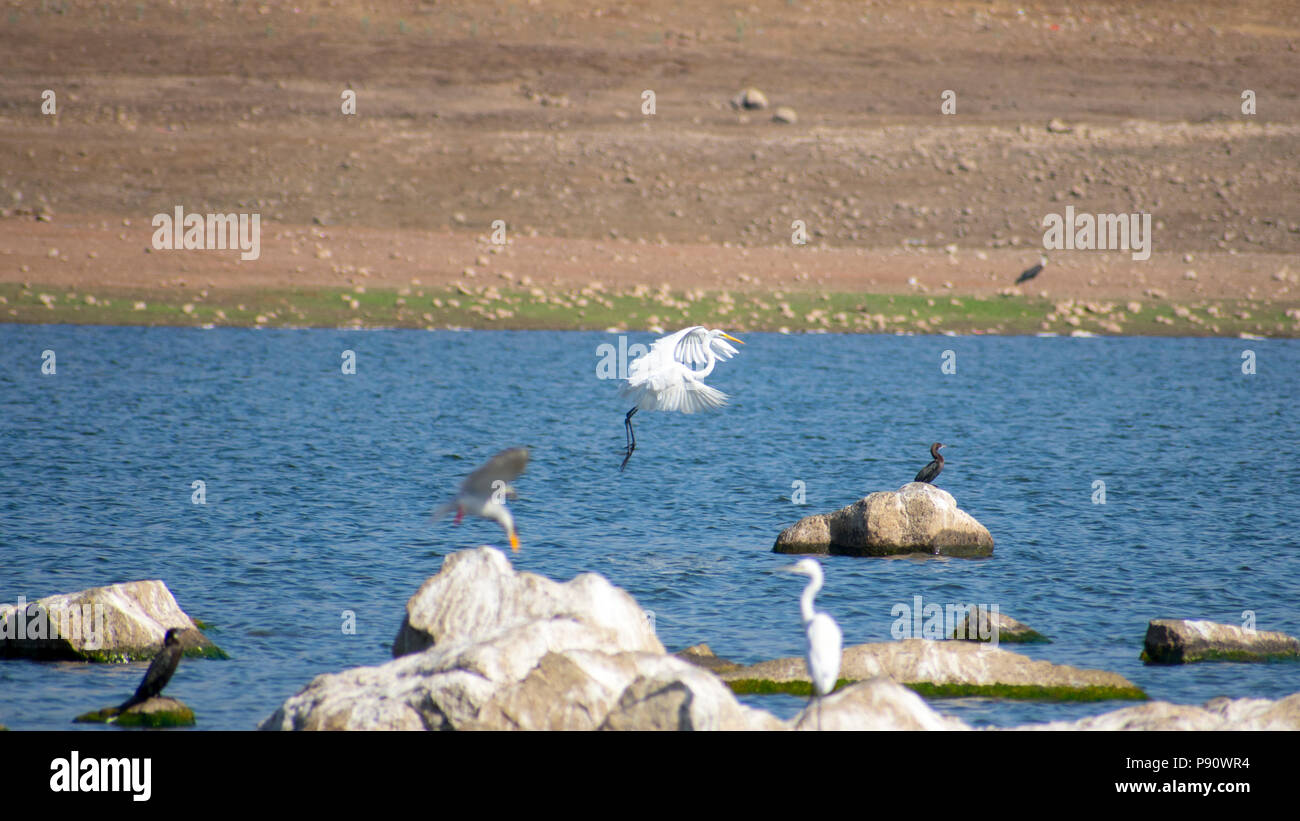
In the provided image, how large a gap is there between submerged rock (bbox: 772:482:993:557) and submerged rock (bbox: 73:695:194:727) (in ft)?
26.1

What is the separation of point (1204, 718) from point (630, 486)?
12.9 m

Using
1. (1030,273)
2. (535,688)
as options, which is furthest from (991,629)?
(1030,273)

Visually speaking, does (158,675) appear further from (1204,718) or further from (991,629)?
(1204,718)

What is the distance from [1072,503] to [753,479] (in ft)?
15.7

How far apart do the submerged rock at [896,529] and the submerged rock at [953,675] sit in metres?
4.49

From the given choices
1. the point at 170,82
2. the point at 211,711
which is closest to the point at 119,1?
the point at 170,82

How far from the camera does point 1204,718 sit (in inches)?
367

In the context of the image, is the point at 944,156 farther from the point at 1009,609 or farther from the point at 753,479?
the point at 1009,609

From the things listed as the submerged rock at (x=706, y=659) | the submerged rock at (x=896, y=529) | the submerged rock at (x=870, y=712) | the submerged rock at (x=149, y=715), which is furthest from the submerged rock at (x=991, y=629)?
the submerged rock at (x=149, y=715)

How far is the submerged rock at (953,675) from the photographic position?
11.5 m

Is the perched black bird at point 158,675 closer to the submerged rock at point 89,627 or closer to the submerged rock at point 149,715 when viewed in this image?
the submerged rock at point 149,715
